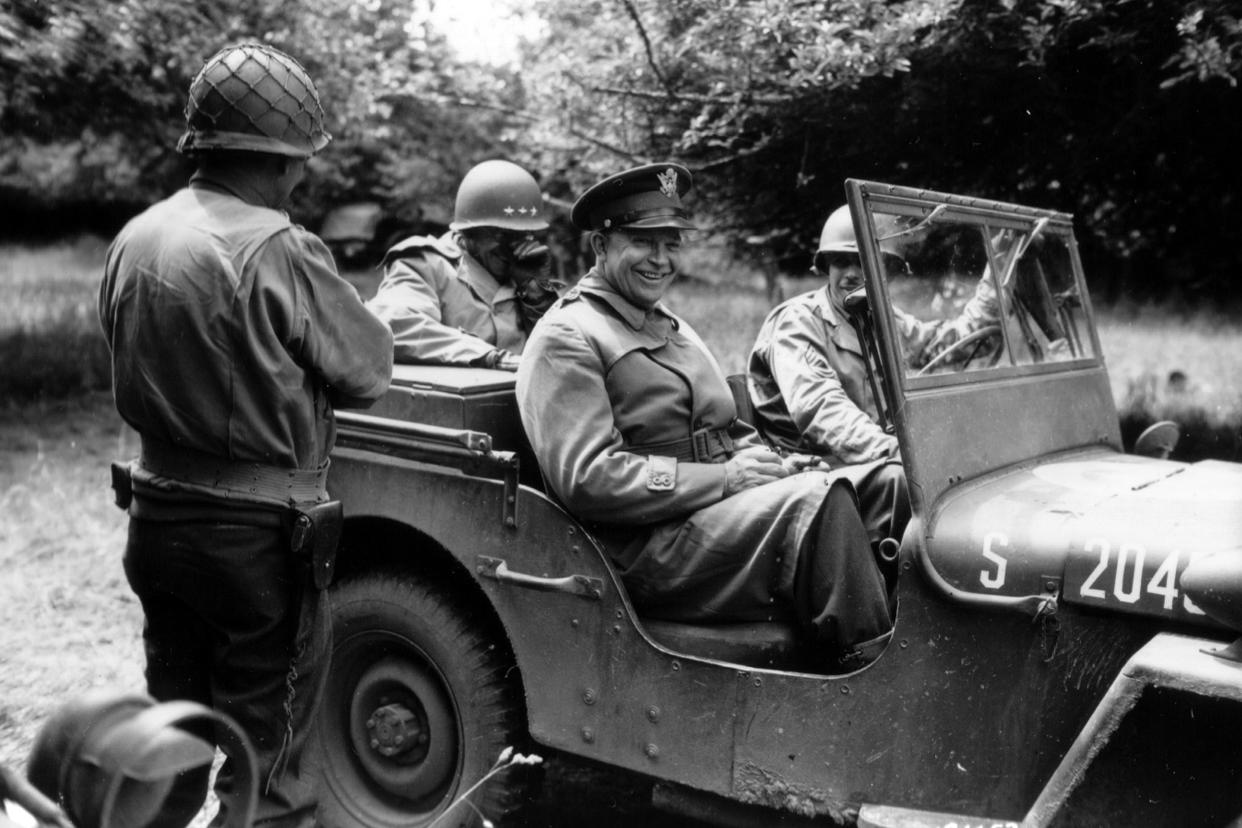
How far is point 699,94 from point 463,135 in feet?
12.1

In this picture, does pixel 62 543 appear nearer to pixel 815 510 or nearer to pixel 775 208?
pixel 775 208

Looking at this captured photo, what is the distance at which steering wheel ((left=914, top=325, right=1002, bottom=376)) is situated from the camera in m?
3.09

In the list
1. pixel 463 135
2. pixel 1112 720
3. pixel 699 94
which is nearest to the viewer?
pixel 1112 720

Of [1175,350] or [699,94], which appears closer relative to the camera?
[699,94]

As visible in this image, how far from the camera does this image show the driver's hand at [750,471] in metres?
3.24

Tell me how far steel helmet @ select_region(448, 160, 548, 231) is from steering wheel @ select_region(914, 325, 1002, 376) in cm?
210

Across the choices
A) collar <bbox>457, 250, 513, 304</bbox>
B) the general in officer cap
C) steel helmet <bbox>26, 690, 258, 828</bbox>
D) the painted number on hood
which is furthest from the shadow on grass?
the painted number on hood

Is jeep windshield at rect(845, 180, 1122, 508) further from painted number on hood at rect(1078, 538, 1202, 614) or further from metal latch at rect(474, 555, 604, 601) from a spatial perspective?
metal latch at rect(474, 555, 604, 601)

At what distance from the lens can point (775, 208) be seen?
639cm

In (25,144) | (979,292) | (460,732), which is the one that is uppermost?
(25,144)

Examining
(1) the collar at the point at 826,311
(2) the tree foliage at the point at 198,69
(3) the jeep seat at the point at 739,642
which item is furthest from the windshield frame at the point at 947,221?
(2) the tree foliage at the point at 198,69

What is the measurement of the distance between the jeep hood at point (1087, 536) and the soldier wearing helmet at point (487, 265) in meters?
2.25

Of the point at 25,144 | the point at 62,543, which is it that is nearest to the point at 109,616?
the point at 62,543

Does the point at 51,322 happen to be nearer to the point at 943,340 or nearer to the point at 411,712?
the point at 411,712
